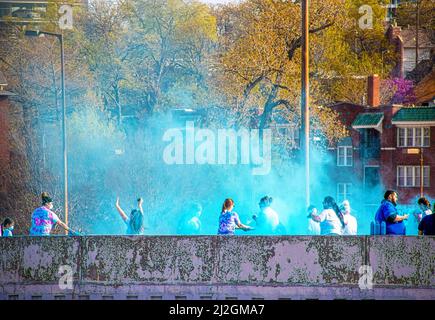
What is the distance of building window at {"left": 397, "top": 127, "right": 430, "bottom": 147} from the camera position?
5772 cm

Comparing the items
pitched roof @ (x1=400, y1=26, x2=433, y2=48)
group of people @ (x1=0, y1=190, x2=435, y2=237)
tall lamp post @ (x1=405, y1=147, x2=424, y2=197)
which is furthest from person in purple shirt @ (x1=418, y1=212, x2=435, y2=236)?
pitched roof @ (x1=400, y1=26, x2=433, y2=48)

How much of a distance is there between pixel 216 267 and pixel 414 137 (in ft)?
142

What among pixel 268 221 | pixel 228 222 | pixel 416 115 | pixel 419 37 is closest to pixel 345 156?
pixel 416 115

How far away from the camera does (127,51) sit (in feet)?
196

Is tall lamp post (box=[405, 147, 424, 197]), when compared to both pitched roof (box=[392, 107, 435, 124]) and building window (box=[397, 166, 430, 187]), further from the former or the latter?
pitched roof (box=[392, 107, 435, 124])

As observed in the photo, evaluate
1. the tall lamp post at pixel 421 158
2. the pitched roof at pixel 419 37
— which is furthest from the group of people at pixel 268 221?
the pitched roof at pixel 419 37

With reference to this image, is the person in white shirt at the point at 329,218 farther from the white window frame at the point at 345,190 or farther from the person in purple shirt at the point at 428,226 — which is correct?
the white window frame at the point at 345,190

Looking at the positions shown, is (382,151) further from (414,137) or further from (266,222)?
(266,222)

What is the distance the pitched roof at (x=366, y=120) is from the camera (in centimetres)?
5691

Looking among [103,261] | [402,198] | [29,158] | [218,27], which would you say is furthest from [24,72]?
[103,261]

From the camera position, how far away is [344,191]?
58594 millimetres

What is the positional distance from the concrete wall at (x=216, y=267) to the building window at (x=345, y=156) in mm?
40914

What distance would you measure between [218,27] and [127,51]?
515cm
